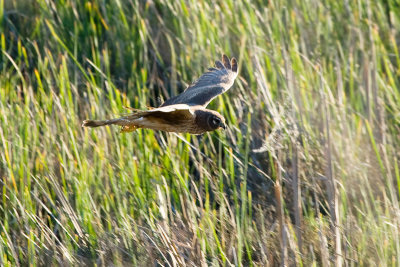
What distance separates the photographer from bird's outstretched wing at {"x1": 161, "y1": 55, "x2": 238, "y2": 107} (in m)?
3.79

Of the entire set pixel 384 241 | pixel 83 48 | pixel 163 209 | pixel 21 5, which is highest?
pixel 21 5

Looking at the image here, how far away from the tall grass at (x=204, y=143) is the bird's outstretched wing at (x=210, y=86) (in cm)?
16

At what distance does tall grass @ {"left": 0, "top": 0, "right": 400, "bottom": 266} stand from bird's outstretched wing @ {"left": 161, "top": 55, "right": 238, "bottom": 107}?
0.16 m

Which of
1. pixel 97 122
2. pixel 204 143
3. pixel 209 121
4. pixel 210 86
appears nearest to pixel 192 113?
pixel 209 121

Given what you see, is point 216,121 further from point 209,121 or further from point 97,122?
point 97,122

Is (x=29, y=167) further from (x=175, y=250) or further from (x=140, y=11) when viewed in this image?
(x=140, y=11)

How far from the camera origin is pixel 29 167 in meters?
3.75

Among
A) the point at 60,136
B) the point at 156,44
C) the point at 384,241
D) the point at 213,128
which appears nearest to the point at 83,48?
the point at 156,44

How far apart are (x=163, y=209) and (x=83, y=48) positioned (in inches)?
73.2

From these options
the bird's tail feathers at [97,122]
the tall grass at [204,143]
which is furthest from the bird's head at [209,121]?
the bird's tail feathers at [97,122]

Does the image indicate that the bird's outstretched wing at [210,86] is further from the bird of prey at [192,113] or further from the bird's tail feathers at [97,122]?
the bird's tail feathers at [97,122]

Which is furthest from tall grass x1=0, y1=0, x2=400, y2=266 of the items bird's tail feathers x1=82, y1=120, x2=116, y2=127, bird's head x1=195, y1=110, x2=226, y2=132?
bird's tail feathers x1=82, y1=120, x2=116, y2=127

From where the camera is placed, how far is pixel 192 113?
332cm

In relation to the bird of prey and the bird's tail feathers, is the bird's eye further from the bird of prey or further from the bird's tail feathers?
the bird's tail feathers
